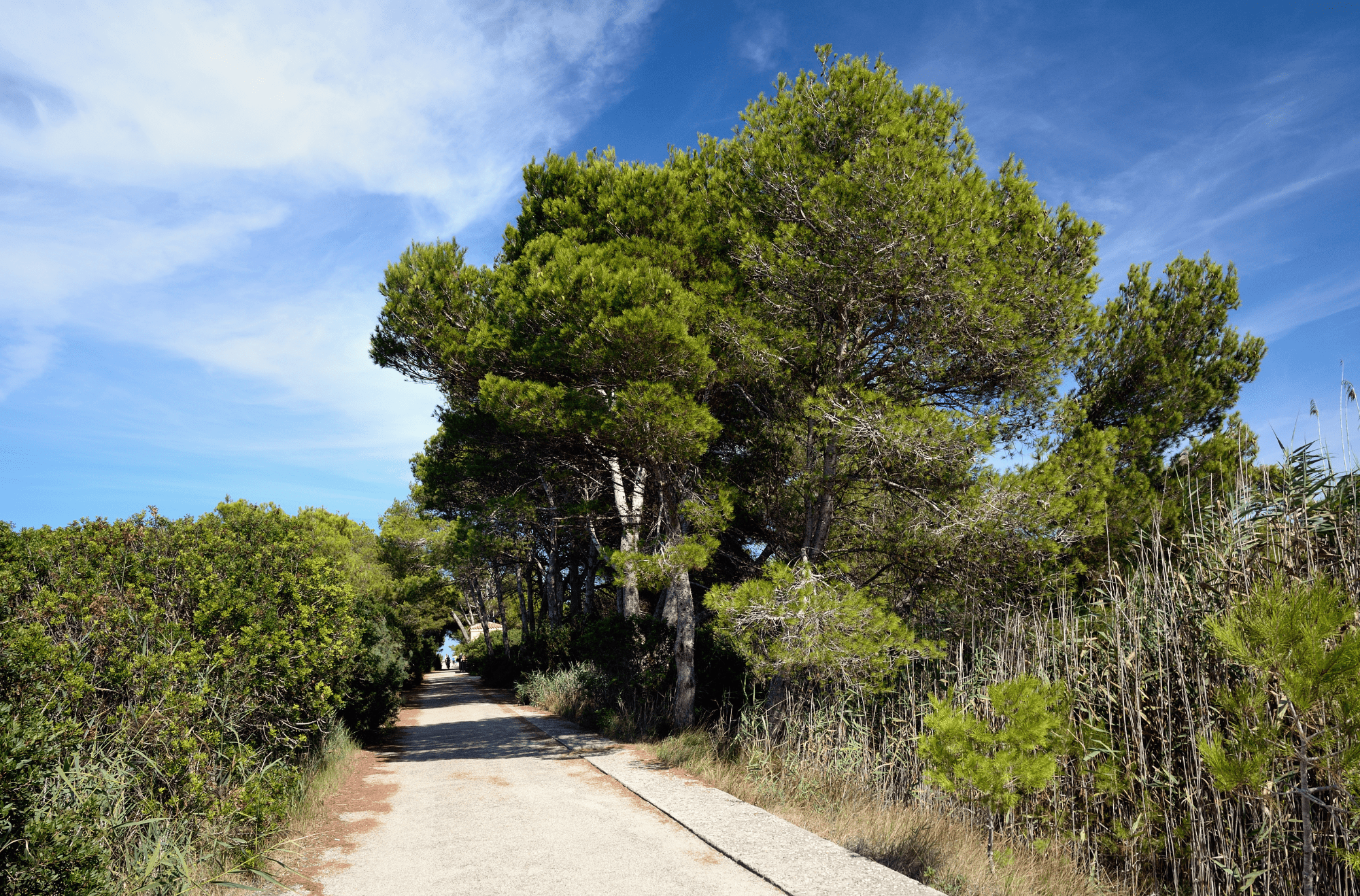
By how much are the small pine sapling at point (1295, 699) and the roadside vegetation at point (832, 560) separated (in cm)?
3

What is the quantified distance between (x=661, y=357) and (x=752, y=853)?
6040mm

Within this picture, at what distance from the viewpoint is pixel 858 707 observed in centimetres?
819

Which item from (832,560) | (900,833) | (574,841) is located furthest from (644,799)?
(832,560)

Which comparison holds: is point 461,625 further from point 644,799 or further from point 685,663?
point 644,799

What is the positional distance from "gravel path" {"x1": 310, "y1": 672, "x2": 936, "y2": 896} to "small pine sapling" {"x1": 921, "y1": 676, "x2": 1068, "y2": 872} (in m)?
0.76

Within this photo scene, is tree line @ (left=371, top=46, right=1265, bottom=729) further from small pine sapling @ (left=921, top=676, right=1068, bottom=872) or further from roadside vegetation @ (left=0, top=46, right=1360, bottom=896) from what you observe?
small pine sapling @ (left=921, top=676, right=1068, bottom=872)

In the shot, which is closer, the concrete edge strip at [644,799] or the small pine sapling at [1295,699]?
the small pine sapling at [1295,699]

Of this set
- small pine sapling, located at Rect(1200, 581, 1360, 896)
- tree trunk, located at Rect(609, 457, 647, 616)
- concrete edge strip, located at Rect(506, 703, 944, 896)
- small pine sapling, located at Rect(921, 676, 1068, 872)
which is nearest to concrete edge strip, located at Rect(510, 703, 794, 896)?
concrete edge strip, located at Rect(506, 703, 944, 896)

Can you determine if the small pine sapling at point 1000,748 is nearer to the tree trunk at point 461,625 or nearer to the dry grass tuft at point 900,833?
the dry grass tuft at point 900,833

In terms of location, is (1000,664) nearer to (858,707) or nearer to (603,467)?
(858,707)

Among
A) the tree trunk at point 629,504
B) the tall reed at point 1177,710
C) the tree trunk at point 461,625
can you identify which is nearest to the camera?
the tall reed at point 1177,710

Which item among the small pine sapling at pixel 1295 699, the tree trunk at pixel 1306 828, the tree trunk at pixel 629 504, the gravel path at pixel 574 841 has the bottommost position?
the gravel path at pixel 574 841

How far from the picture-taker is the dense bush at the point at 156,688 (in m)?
3.49

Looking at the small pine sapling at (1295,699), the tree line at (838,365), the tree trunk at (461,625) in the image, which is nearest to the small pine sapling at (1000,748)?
the small pine sapling at (1295,699)
